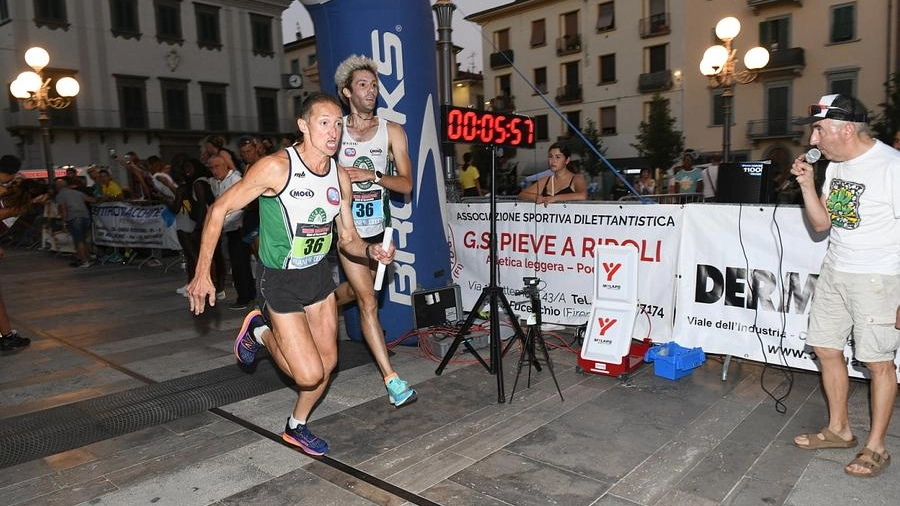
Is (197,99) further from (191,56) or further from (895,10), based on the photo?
(895,10)

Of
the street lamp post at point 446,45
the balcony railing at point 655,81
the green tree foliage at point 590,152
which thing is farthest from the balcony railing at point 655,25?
the street lamp post at point 446,45

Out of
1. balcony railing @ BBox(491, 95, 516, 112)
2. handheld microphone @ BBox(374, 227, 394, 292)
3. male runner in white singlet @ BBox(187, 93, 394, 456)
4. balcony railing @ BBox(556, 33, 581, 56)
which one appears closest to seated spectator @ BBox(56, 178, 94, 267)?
male runner in white singlet @ BBox(187, 93, 394, 456)

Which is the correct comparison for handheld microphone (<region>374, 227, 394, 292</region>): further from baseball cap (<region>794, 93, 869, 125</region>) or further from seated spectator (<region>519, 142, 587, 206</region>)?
seated spectator (<region>519, 142, 587, 206</region>)

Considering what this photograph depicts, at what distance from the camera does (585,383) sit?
5.04 metres

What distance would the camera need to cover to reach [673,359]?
198 inches

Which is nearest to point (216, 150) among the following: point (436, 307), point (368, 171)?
point (436, 307)

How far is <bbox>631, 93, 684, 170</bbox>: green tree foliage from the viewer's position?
35.4 meters

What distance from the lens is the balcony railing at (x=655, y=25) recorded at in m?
37.9

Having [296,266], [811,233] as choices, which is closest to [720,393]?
[811,233]

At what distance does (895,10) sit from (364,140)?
34288 mm

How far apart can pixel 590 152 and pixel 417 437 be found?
3728cm

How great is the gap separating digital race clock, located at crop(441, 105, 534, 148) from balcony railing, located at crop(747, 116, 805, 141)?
1302 inches

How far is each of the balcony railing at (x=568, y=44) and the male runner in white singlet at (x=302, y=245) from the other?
42.3m

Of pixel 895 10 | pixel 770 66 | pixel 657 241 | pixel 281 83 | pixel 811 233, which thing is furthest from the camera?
pixel 281 83
